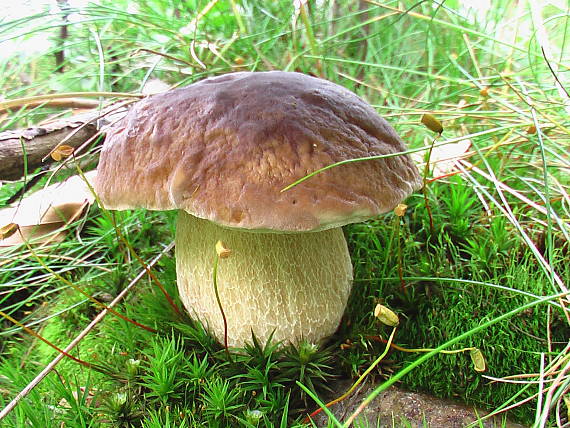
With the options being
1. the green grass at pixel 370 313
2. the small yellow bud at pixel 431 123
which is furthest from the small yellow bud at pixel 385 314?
the small yellow bud at pixel 431 123

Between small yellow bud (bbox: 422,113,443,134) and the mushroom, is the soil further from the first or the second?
small yellow bud (bbox: 422,113,443,134)

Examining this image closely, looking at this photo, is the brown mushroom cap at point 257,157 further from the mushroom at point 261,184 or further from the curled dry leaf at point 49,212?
the curled dry leaf at point 49,212

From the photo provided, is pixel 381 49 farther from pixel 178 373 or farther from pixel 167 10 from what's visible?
pixel 178 373

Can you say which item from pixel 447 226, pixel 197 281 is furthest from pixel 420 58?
pixel 197 281

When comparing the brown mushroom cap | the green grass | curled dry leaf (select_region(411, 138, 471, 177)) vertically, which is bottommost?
the green grass

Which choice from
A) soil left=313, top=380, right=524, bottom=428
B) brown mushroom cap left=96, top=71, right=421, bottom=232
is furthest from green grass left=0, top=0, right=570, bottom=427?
brown mushroom cap left=96, top=71, right=421, bottom=232

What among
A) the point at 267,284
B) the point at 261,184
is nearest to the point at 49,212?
the point at 267,284
